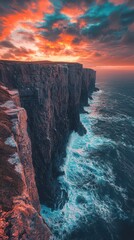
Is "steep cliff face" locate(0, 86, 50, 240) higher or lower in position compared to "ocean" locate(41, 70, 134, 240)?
higher

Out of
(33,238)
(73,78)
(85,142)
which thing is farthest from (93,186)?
(73,78)

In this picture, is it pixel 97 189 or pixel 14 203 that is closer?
pixel 14 203

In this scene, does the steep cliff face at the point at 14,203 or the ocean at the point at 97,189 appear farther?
the ocean at the point at 97,189

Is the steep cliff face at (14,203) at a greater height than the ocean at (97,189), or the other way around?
the steep cliff face at (14,203)

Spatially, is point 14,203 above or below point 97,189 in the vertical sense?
above

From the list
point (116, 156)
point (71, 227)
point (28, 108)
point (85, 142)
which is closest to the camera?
point (71, 227)

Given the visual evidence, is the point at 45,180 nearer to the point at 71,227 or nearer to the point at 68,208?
the point at 68,208

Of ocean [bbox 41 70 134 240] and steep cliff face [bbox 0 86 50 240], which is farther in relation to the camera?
ocean [bbox 41 70 134 240]

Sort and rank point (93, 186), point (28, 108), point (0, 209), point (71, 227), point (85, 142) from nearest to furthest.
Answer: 1. point (0, 209)
2. point (71, 227)
3. point (28, 108)
4. point (93, 186)
5. point (85, 142)
